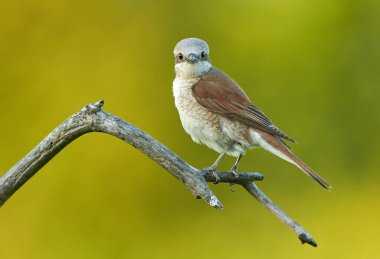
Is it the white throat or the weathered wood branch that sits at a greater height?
the white throat

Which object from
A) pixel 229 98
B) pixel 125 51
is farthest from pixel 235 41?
pixel 229 98

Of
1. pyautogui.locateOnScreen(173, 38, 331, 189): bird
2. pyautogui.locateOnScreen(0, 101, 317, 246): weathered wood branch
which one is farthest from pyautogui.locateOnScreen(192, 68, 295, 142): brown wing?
pyautogui.locateOnScreen(0, 101, 317, 246): weathered wood branch

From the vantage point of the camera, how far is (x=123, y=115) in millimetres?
6758

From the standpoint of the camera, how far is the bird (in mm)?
4715

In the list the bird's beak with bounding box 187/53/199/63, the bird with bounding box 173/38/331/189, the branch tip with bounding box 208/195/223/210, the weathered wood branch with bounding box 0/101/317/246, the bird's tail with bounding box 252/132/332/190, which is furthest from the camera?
the bird's beak with bounding box 187/53/199/63

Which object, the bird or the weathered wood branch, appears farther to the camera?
the bird

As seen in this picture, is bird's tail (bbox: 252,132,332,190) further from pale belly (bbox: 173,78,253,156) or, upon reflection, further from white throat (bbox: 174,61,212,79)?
white throat (bbox: 174,61,212,79)

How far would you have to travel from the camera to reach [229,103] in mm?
4812

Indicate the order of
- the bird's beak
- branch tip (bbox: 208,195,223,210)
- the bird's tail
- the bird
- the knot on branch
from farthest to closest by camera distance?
the bird's beak, the bird, the bird's tail, the knot on branch, branch tip (bbox: 208,195,223,210)

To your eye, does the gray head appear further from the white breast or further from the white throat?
the white breast

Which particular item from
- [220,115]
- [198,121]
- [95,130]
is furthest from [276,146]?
[95,130]

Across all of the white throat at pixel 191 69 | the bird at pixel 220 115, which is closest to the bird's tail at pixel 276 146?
the bird at pixel 220 115

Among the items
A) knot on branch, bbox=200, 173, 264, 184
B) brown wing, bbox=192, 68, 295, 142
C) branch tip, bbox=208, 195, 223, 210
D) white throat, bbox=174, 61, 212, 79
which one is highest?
white throat, bbox=174, 61, 212, 79

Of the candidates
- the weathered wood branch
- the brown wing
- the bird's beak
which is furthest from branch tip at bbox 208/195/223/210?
the bird's beak
